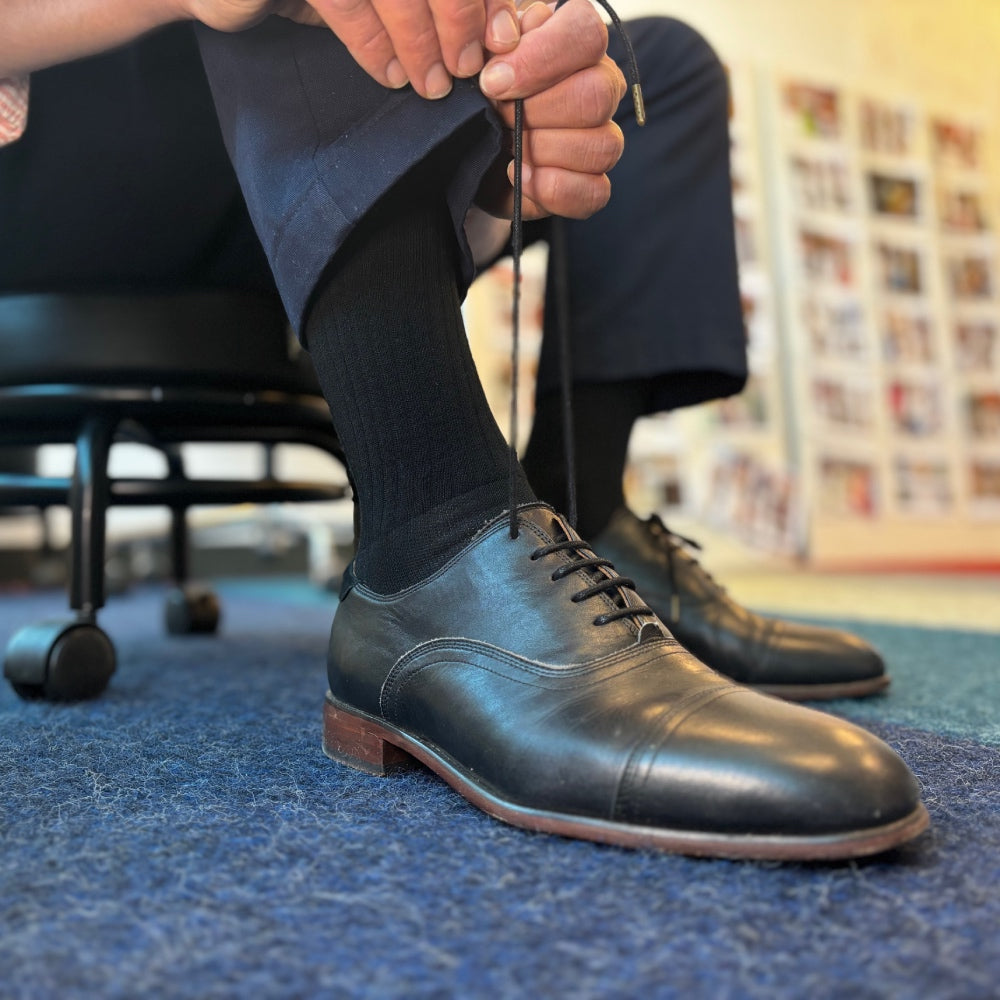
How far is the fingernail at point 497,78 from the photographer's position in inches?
17.3

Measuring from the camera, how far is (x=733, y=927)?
0.30 m

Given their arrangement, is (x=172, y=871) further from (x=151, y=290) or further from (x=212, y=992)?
(x=151, y=290)

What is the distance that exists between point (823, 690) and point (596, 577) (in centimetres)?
36

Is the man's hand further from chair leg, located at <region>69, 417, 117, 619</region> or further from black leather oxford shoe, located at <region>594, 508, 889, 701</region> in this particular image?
chair leg, located at <region>69, 417, 117, 619</region>

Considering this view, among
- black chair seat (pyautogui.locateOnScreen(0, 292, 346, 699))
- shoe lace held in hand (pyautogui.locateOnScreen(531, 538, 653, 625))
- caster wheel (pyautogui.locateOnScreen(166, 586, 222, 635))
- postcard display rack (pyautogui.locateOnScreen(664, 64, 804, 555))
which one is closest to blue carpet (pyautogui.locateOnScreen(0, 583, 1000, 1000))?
shoe lace held in hand (pyautogui.locateOnScreen(531, 538, 653, 625))

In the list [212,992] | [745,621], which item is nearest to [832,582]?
Answer: [745,621]

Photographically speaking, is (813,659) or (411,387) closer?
(411,387)

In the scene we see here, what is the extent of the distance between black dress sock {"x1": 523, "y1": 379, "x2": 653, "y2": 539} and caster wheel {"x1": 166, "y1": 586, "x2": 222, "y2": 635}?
2.30 feet

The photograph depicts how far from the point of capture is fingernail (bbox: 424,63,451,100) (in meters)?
0.44

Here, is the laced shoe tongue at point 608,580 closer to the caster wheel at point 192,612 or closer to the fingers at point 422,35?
the fingers at point 422,35

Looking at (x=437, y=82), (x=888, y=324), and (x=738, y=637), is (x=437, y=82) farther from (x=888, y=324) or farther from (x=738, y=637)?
(x=888, y=324)

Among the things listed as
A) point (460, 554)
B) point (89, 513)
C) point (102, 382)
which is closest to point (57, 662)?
point (89, 513)

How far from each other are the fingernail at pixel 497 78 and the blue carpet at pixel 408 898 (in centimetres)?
35

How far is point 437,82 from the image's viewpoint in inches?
17.3
